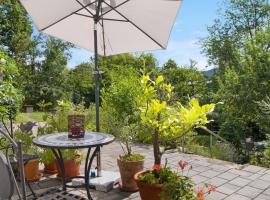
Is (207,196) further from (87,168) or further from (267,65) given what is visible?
(267,65)

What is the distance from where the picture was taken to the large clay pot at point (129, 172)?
3539 mm

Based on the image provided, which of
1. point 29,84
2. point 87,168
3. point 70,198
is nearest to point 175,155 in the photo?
point 87,168

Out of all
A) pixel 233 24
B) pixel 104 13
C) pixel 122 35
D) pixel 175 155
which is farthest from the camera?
pixel 233 24

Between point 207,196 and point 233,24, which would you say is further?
point 233,24

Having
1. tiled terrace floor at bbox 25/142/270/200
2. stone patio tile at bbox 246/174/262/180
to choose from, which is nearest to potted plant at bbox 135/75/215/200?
tiled terrace floor at bbox 25/142/270/200

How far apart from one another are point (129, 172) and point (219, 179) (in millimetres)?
1412

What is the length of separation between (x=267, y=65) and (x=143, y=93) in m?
7.30

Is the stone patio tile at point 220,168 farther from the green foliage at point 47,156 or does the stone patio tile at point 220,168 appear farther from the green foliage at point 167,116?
the green foliage at point 47,156

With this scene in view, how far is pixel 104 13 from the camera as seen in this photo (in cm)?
380

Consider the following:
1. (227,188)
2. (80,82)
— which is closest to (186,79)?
(80,82)

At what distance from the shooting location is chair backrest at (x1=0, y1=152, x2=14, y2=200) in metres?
1.91

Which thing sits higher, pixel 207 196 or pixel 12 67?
pixel 12 67

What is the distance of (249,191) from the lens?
12.1 ft

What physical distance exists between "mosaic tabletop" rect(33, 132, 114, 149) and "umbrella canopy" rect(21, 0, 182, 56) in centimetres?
148
